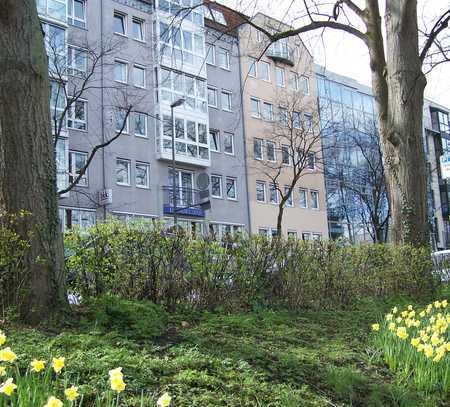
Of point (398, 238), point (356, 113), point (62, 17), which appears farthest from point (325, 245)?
point (356, 113)

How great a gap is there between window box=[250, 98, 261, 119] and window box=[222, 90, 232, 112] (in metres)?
2.27

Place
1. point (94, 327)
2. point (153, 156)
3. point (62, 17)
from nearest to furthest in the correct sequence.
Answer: point (94, 327)
point (62, 17)
point (153, 156)

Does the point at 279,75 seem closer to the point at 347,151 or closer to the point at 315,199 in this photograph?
the point at 347,151

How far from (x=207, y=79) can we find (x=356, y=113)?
57.2 feet

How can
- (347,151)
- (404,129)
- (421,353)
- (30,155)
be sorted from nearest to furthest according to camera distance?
(421,353) → (30,155) → (404,129) → (347,151)

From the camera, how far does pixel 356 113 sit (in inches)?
2028

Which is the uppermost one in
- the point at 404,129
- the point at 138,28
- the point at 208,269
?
the point at 138,28

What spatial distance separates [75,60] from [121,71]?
9154mm

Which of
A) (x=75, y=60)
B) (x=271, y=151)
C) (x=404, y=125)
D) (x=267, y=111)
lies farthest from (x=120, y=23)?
(x=404, y=125)

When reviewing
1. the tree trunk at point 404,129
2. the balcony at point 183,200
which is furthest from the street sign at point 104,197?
the tree trunk at point 404,129

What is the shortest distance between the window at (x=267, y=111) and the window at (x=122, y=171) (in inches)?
525

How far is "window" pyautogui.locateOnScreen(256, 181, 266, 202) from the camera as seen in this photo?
134 feet

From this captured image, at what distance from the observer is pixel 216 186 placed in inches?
1503

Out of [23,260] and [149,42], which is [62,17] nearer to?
[149,42]
